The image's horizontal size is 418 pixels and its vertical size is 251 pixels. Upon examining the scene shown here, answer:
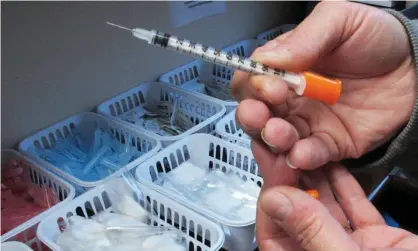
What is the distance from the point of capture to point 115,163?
99 cm

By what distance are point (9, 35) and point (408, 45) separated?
0.69 meters

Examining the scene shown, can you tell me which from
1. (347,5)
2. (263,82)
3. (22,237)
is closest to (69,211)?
(22,237)

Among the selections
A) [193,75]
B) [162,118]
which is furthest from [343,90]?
[193,75]

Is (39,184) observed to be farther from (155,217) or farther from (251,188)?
(251,188)

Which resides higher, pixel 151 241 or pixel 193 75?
pixel 193 75

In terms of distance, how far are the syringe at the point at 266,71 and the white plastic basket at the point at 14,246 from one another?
0.38m

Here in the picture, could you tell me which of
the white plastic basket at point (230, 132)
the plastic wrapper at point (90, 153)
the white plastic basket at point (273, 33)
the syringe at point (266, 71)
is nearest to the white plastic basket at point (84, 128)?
the plastic wrapper at point (90, 153)

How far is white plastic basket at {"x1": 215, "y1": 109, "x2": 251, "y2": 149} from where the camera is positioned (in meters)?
1.00

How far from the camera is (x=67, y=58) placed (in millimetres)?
971

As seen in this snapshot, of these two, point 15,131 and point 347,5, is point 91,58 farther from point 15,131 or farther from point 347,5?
point 347,5

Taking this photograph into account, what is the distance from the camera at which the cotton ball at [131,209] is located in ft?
2.78

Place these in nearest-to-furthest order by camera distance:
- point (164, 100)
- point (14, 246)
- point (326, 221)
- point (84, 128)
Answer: point (326, 221) < point (14, 246) < point (84, 128) < point (164, 100)

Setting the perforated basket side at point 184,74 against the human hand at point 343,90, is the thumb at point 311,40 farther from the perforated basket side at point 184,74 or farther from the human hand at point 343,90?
the perforated basket side at point 184,74

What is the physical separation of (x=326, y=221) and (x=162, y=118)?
663 millimetres
